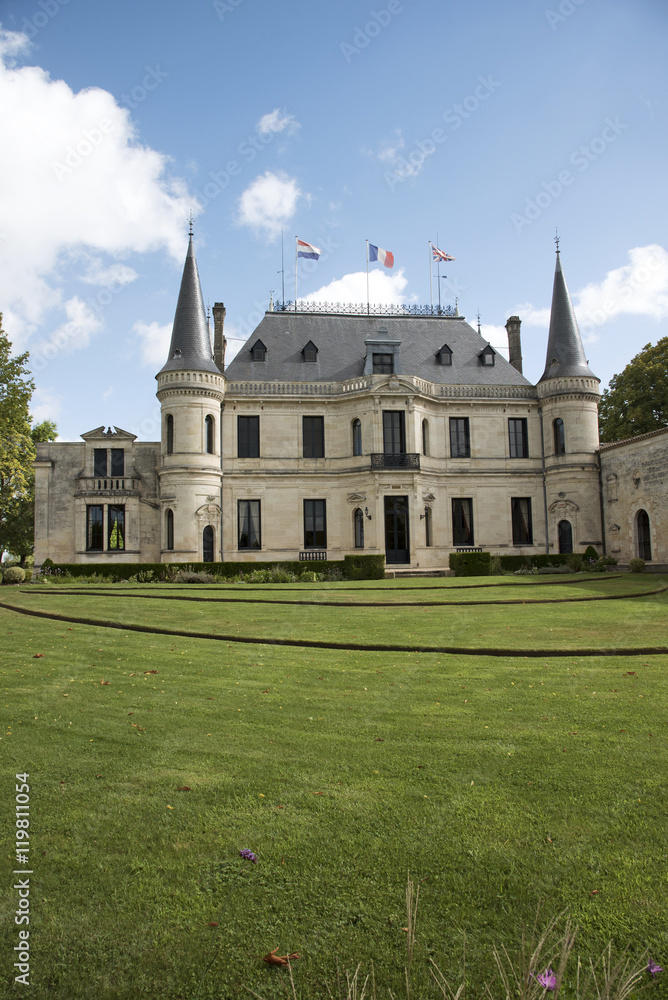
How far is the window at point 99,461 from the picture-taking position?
122ft

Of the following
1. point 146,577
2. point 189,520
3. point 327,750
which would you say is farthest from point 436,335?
point 327,750

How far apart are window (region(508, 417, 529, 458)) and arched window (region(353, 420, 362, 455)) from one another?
9.28 meters

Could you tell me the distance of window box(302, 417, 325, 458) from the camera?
37.7m

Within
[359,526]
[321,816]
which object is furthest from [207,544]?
[321,816]

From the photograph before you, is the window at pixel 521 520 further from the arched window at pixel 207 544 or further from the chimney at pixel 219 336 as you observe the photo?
the chimney at pixel 219 336

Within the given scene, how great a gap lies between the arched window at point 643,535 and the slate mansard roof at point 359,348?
1113 cm

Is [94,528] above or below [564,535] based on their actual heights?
above

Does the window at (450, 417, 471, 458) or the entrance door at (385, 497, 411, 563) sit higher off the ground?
the window at (450, 417, 471, 458)

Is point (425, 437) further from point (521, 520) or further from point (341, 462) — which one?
point (521, 520)

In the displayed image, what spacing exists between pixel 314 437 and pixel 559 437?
14315 millimetres

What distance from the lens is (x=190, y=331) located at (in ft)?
117

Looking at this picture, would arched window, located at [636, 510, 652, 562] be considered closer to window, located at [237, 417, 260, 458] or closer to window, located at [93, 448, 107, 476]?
window, located at [237, 417, 260, 458]

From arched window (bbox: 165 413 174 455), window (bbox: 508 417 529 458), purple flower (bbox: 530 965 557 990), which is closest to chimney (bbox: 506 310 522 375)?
window (bbox: 508 417 529 458)

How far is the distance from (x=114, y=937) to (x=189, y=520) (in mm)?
32259
